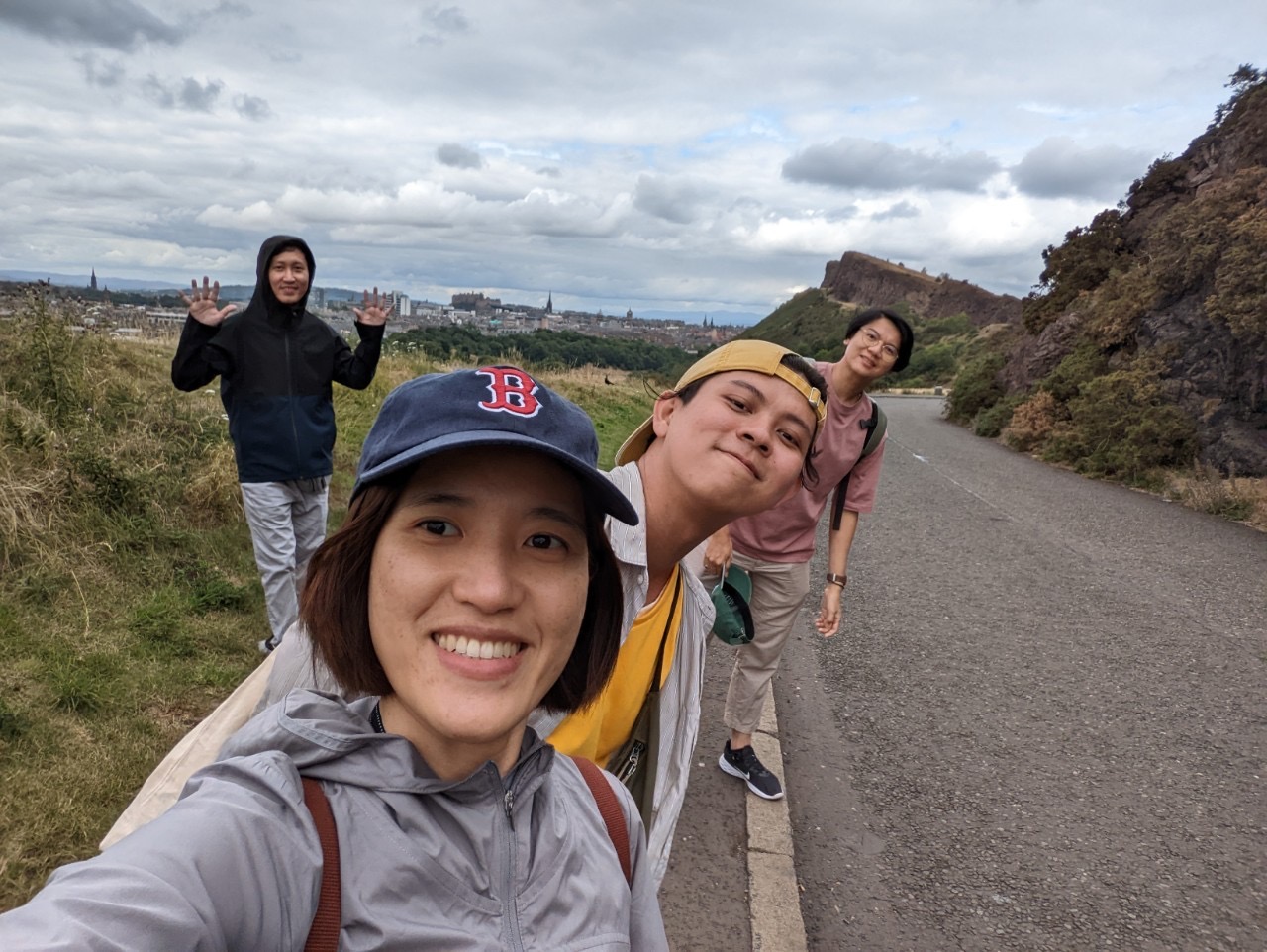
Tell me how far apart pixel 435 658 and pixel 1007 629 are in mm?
6057

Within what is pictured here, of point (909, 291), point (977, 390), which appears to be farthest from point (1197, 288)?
point (909, 291)

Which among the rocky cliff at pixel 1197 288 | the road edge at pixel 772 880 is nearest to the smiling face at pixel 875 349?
the road edge at pixel 772 880

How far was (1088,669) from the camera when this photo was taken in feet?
17.8

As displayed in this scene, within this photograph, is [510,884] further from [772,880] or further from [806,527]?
[806,527]

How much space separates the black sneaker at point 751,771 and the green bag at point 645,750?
1.87 metres

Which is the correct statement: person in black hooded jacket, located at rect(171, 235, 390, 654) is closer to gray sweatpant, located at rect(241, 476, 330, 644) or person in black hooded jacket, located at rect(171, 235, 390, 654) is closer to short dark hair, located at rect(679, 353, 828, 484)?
gray sweatpant, located at rect(241, 476, 330, 644)

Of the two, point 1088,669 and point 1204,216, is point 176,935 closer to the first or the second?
point 1088,669

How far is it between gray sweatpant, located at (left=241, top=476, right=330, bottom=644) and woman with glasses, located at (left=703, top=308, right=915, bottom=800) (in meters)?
2.32

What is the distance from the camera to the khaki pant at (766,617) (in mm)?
3654

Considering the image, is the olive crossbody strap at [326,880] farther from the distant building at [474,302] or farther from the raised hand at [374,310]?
the distant building at [474,302]

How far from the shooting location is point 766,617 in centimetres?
370

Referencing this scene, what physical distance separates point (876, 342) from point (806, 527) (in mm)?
873

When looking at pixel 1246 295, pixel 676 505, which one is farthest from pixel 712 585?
pixel 1246 295

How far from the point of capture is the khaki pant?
3.65 m
